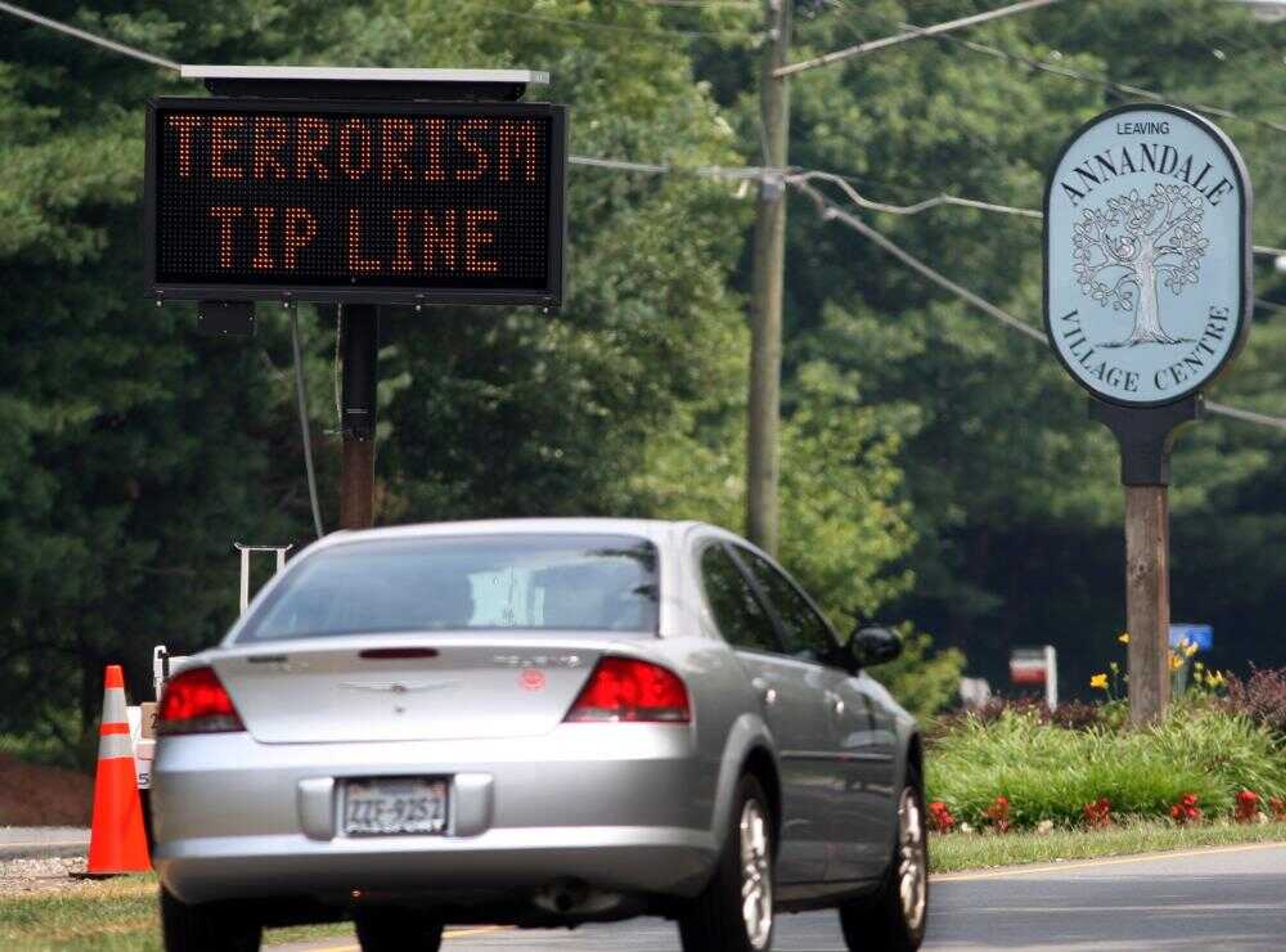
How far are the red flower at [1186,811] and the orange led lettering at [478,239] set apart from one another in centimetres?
815

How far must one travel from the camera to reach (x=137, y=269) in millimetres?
38469

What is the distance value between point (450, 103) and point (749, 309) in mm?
52965

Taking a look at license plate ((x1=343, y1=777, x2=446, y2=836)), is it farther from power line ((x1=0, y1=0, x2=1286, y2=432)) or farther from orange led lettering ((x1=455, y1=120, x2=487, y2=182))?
power line ((x1=0, y1=0, x2=1286, y2=432))

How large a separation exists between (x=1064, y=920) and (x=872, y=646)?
9.00ft

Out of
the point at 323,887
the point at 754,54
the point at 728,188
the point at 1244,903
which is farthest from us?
the point at 754,54

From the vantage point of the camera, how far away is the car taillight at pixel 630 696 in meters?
11.1

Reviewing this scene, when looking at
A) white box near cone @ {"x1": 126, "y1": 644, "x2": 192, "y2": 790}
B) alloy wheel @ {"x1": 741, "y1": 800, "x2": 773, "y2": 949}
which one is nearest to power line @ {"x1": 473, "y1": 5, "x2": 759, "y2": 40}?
white box near cone @ {"x1": 126, "y1": 644, "x2": 192, "y2": 790}

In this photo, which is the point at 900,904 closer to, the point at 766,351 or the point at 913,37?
the point at 913,37

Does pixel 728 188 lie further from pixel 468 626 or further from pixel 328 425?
pixel 468 626

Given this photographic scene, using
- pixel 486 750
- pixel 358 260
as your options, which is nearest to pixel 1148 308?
pixel 358 260

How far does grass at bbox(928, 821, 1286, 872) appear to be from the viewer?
20266 millimetres

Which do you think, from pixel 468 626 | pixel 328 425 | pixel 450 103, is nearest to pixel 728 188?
pixel 328 425

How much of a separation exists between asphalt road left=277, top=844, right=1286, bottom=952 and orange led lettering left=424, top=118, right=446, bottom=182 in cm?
407

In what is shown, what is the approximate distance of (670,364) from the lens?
1848 inches
